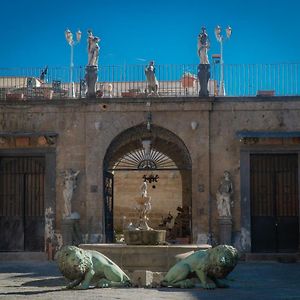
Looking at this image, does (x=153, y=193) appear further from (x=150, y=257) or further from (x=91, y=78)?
(x=150, y=257)

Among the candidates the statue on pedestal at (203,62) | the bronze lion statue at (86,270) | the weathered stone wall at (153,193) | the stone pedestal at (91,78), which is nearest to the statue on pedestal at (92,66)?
the stone pedestal at (91,78)

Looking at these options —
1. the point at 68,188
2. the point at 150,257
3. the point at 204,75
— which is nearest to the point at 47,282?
the point at 150,257

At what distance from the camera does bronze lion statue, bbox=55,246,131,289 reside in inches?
529

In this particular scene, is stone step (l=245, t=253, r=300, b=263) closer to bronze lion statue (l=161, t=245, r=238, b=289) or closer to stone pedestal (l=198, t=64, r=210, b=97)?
stone pedestal (l=198, t=64, r=210, b=97)

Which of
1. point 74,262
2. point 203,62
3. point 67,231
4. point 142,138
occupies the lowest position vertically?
point 74,262

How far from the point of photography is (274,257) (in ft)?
75.9

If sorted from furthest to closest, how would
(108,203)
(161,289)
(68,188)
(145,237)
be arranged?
(108,203), (68,188), (145,237), (161,289)

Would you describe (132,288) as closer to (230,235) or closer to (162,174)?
(230,235)

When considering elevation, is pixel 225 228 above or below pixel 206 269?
above

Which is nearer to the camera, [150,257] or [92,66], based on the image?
[150,257]

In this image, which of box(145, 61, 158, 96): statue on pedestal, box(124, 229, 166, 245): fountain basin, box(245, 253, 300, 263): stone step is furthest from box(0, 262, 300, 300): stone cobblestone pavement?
box(145, 61, 158, 96): statue on pedestal

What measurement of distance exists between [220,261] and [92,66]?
1227 cm

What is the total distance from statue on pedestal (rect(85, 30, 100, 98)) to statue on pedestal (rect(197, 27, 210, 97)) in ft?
11.2

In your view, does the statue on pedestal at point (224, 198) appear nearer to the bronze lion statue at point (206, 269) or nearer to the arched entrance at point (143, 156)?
the arched entrance at point (143, 156)
